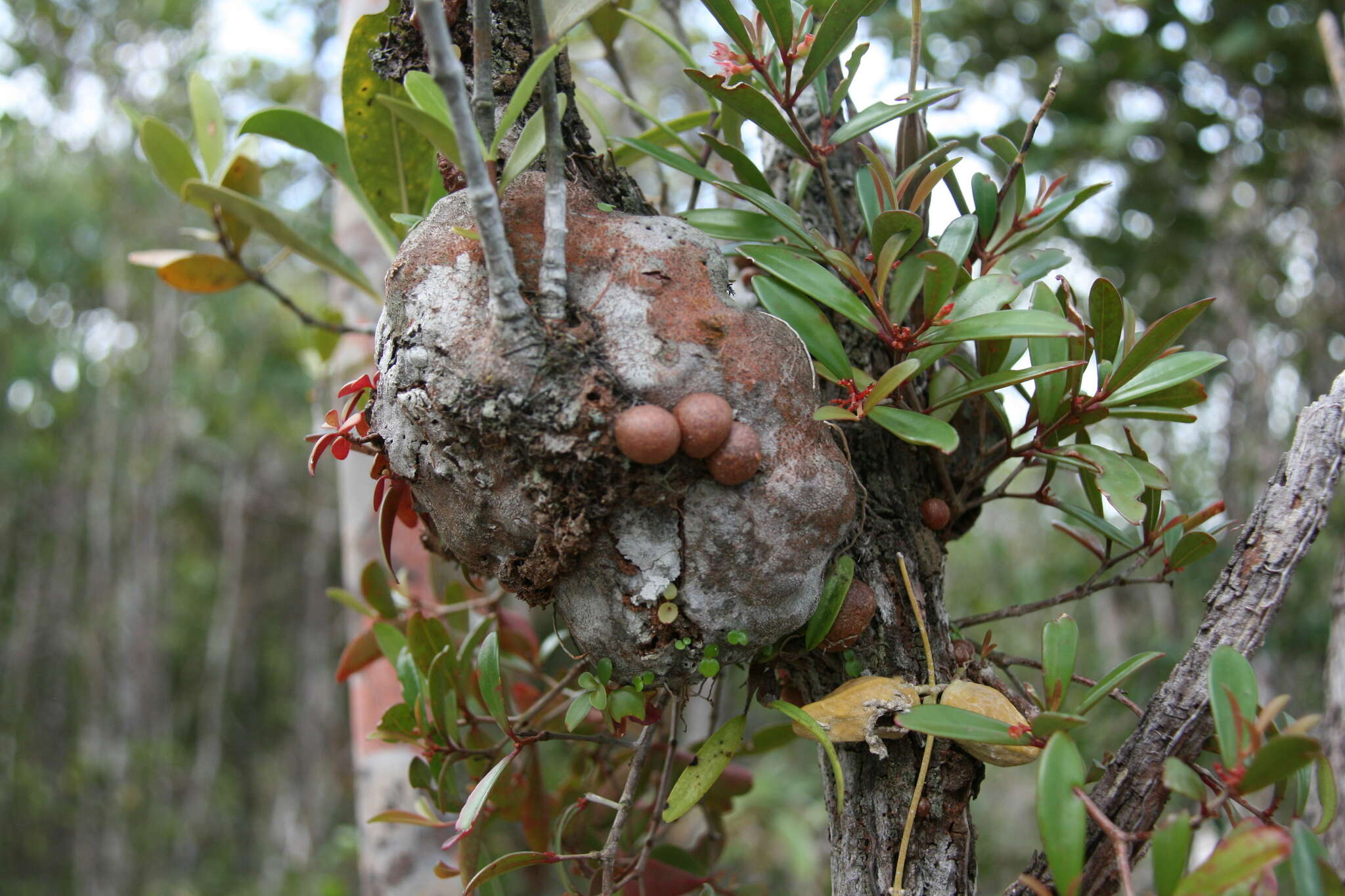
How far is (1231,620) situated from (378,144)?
90 centimetres

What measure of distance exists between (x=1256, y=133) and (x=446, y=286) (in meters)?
2.73

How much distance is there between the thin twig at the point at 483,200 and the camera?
1.52 ft

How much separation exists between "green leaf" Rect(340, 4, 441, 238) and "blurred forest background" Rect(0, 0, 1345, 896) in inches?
21.4

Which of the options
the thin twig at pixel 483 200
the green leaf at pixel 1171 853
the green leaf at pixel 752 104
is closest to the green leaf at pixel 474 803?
the thin twig at pixel 483 200

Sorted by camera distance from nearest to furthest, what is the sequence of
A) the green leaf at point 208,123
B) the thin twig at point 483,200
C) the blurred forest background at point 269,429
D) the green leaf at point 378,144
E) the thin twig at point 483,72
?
1. the thin twig at point 483,200
2. the thin twig at point 483,72
3. the green leaf at point 378,144
4. the green leaf at point 208,123
5. the blurred forest background at point 269,429

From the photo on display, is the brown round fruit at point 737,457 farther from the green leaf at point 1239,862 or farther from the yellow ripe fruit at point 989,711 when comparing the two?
the green leaf at point 1239,862

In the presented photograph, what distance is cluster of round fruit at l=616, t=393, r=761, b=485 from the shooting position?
0.55m

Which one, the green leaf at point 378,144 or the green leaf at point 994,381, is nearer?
the green leaf at point 994,381

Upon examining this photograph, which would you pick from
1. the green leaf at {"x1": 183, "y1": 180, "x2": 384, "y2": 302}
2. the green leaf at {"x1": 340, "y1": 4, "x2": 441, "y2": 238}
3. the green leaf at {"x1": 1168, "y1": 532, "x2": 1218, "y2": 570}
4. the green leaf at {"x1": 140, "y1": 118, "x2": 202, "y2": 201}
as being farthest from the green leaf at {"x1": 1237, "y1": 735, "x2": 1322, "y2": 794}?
the green leaf at {"x1": 140, "y1": 118, "x2": 202, "y2": 201}

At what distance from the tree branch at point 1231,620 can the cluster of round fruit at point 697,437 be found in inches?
14.0

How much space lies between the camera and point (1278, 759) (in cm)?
51

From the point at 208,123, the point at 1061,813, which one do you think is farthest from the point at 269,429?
the point at 1061,813

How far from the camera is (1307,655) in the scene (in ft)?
10.7

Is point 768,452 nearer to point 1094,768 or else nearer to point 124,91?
point 1094,768
